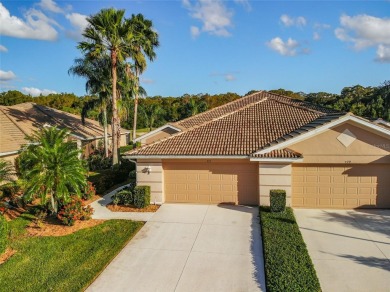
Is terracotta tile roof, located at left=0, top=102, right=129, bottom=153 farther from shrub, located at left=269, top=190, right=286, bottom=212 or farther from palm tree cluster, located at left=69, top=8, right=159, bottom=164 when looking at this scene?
shrub, located at left=269, top=190, right=286, bottom=212

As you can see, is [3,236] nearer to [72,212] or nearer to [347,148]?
[72,212]

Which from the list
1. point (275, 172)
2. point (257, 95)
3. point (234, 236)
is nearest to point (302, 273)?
point (234, 236)

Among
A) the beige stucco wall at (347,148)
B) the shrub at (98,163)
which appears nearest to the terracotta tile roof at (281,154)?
the beige stucco wall at (347,148)

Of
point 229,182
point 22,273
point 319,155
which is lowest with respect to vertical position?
point 22,273

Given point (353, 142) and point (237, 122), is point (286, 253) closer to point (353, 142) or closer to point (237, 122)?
point (353, 142)

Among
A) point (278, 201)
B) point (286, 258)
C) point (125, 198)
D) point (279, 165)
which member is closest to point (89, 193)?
point (125, 198)

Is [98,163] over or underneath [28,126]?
underneath
